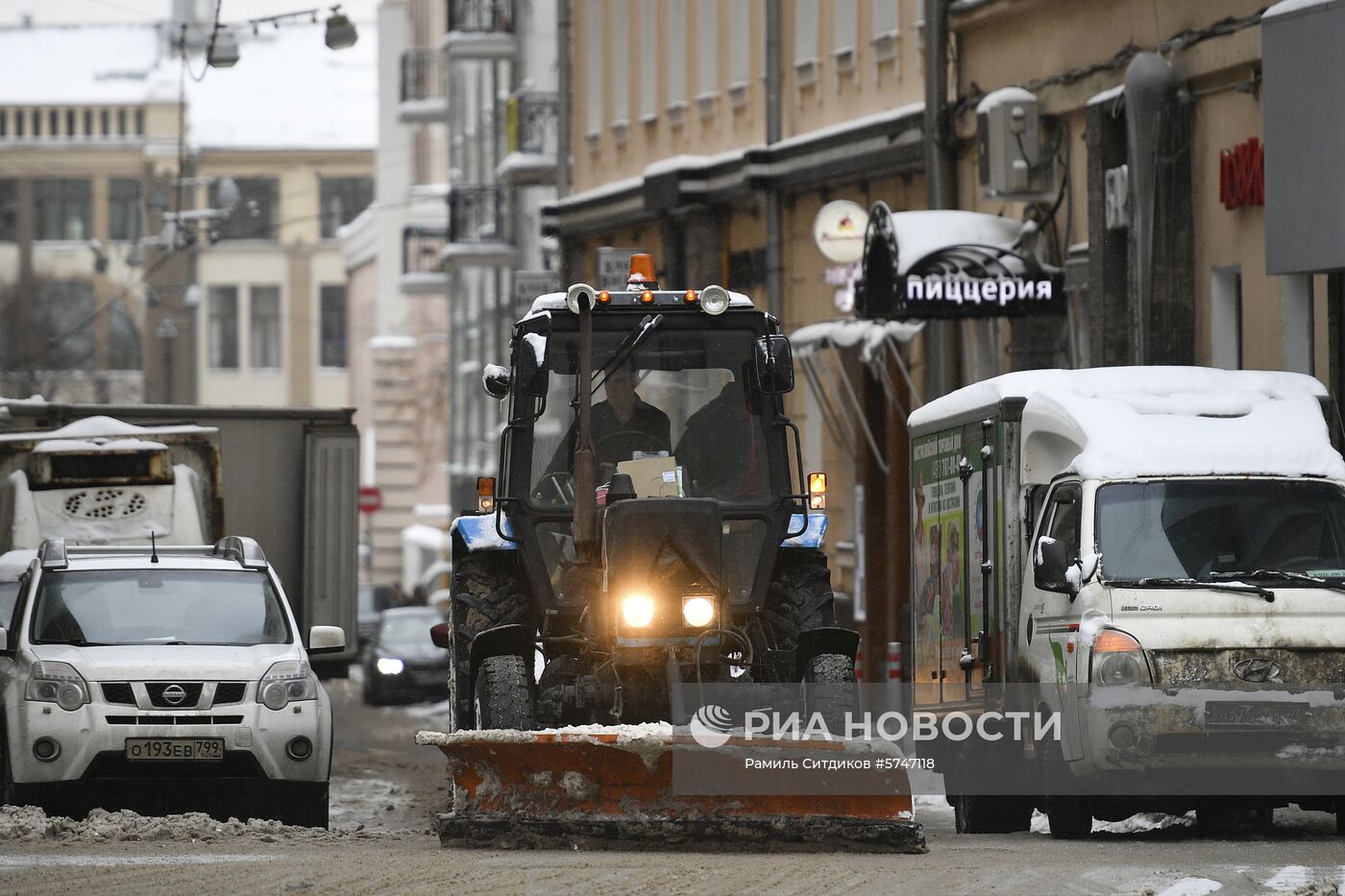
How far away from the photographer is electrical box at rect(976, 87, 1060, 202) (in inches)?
1024

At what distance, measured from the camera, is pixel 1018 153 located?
85.5ft

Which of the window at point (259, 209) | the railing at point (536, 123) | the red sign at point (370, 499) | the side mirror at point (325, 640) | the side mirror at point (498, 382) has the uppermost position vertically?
the window at point (259, 209)

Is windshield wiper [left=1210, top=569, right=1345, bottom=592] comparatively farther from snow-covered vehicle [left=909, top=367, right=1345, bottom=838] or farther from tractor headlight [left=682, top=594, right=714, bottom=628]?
tractor headlight [left=682, top=594, right=714, bottom=628]

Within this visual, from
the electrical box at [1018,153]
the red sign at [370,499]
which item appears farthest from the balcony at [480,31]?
the electrical box at [1018,153]

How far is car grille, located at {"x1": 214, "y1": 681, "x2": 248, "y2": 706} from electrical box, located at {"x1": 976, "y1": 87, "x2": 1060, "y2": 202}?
11385 mm

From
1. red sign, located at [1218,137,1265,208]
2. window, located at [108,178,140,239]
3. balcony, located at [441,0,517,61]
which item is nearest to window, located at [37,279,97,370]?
window, located at [108,178,140,239]

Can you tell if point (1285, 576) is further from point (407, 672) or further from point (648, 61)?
point (648, 61)

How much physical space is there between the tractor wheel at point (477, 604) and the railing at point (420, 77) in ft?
161

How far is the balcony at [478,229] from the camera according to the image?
53094mm

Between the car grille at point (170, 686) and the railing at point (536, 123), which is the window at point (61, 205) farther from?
the car grille at point (170, 686)

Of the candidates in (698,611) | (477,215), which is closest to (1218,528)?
(698,611)

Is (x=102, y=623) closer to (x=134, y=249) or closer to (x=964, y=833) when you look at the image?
(x=964, y=833)

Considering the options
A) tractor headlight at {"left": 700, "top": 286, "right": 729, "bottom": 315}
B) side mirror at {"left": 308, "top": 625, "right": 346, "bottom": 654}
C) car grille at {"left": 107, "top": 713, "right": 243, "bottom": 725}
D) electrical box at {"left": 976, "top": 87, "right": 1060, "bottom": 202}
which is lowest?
car grille at {"left": 107, "top": 713, "right": 243, "bottom": 725}

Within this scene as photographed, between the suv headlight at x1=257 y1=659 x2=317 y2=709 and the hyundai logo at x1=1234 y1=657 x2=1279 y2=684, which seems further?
the suv headlight at x1=257 y1=659 x2=317 y2=709
